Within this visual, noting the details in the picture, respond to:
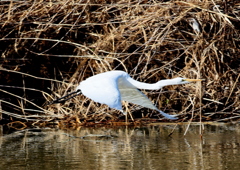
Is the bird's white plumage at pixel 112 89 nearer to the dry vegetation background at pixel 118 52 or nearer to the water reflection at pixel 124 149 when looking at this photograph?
the water reflection at pixel 124 149

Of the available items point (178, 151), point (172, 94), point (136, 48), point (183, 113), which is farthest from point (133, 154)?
point (136, 48)

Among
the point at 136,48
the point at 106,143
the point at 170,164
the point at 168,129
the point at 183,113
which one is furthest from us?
the point at 136,48

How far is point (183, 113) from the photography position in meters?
6.14

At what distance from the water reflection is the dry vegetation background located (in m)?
0.67

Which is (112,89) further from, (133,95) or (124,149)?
(133,95)

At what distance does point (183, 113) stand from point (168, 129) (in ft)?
1.86

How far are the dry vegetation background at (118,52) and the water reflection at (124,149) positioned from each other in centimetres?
67

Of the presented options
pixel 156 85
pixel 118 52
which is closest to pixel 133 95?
pixel 156 85

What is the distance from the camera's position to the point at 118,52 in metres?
6.88

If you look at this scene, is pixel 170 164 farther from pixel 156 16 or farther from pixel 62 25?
pixel 62 25

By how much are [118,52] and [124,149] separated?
2.63 metres

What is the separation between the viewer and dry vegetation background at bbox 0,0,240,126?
641 centimetres

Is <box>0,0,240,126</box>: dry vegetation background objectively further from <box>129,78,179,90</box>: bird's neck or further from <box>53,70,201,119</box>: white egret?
<box>129,78,179,90</box>: bird's neck

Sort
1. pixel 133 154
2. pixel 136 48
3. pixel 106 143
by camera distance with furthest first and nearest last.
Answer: pixel 136 48, pixel 106 143, pixel 133 154
